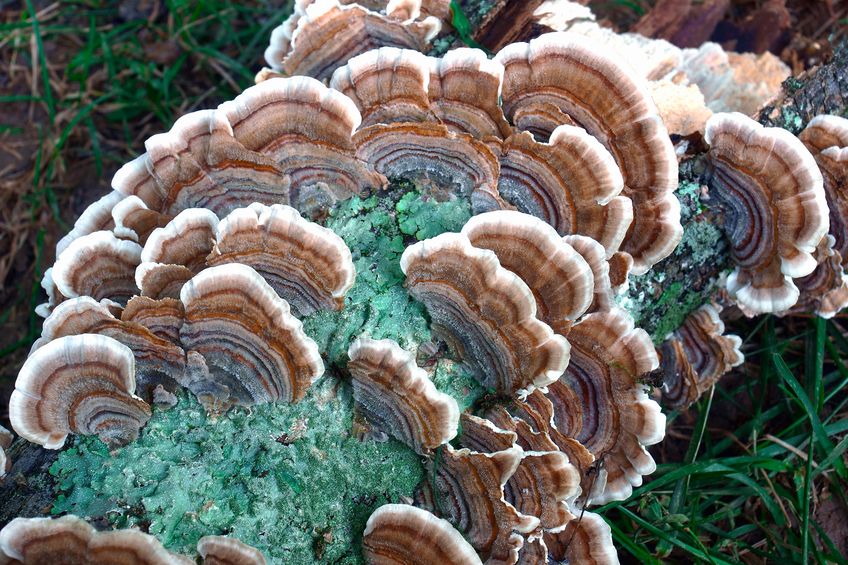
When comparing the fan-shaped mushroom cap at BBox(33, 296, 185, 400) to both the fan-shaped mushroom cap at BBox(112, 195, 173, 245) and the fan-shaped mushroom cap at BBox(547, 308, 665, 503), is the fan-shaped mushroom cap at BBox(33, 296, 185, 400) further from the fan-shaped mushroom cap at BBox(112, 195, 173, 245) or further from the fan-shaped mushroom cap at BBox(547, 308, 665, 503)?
the fan-shaped mushroom cap at BBox(547, 308, 665, 503)

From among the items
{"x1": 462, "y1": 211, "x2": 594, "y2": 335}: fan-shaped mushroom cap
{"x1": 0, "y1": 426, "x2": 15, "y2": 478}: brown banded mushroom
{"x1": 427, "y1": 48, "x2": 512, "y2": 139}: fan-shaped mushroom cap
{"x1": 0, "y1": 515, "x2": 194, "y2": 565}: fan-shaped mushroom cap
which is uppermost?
{"x1": 427, "y1": 48, "x2": 512, "y2": 139}: fan-shaped mushroom cap

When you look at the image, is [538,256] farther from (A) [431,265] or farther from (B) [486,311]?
(A) [431,265]

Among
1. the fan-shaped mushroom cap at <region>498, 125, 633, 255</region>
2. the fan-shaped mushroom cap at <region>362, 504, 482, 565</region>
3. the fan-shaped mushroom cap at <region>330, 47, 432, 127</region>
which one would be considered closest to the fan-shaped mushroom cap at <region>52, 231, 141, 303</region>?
the fan-shaped mushroom cap at <region>330, 47, 432, 127</region>

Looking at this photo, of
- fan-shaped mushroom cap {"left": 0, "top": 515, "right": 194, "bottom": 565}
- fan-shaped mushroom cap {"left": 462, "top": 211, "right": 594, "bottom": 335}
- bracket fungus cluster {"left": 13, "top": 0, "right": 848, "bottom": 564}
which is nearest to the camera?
fan-shaped mushroom cap {"left": 0, "top": 515, "right": 194, "bottom": 565}

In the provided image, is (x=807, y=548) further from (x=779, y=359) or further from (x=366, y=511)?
(x=366, y=511)

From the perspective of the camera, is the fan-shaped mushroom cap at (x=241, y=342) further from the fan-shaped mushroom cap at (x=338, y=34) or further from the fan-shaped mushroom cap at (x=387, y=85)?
the fan-shaped mushroom cap at (x=338, y=34)

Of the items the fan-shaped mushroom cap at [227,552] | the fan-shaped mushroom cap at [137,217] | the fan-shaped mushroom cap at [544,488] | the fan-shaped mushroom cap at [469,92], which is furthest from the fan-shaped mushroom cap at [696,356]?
the fan-shaped mushroom cap at [137,217]

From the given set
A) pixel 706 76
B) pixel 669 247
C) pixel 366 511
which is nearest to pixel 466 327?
pixel 366 511
